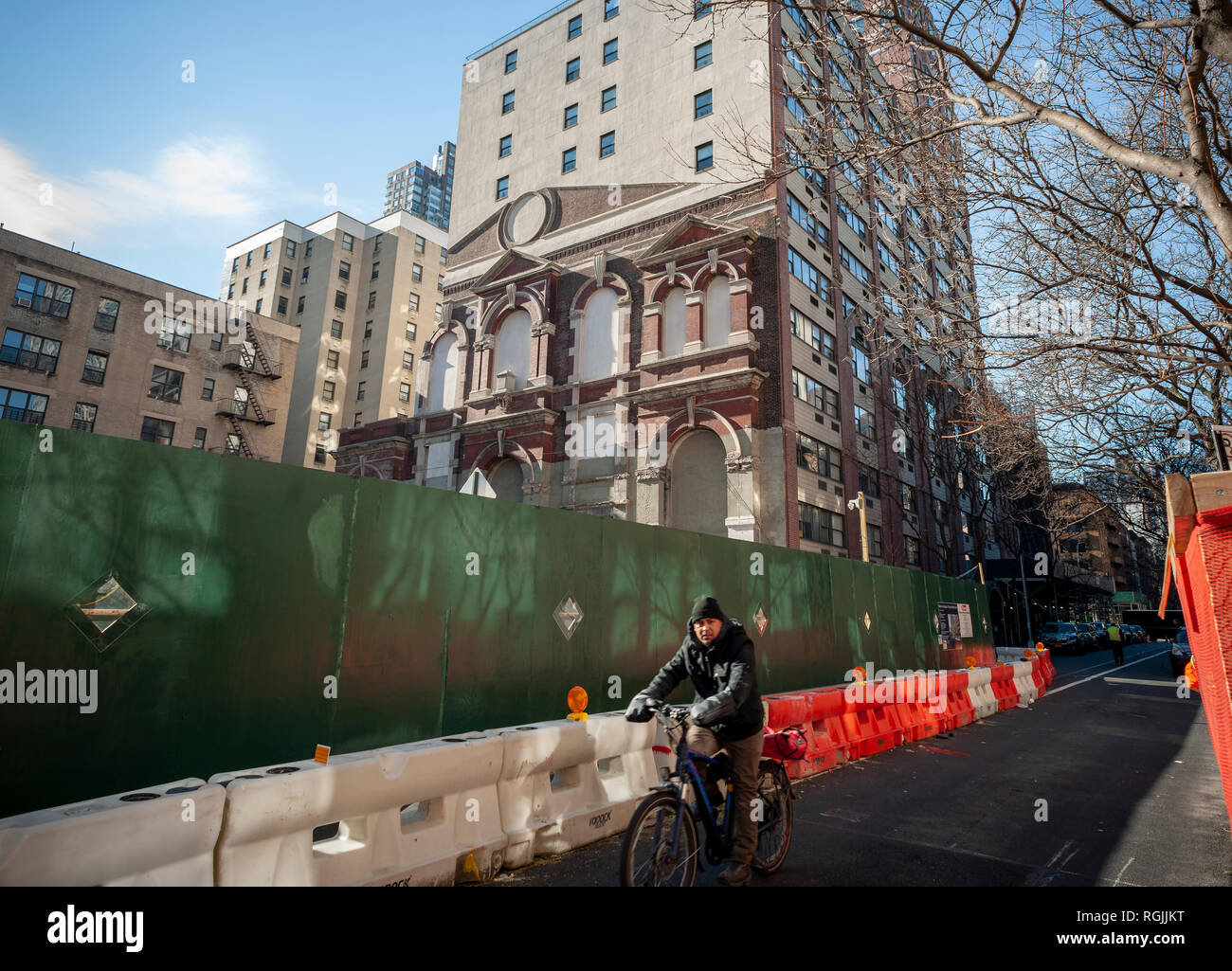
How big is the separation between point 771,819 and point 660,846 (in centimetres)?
139

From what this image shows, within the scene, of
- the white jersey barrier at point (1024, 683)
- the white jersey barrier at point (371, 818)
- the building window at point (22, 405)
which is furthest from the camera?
the building window at point (22, 405)

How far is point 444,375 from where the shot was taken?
35.3 meters

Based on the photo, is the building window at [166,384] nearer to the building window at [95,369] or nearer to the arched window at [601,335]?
the building window at [95,369]

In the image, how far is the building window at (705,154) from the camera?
2942cm

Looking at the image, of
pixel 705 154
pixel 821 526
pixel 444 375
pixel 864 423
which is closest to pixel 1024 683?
pixel 821 526

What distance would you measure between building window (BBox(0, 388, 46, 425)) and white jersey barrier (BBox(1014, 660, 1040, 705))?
42811 millimetres

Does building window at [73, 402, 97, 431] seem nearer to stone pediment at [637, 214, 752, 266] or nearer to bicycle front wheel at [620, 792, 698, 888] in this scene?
stone pediment at [637, 214, 752, 266]

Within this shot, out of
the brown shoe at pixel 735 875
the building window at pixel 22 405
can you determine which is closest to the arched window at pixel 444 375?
the building window at pixel 22 405

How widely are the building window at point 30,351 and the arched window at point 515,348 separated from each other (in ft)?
76.8

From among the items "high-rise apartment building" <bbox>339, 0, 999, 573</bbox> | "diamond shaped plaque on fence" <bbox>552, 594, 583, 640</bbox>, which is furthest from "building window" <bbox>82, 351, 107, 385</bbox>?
"diamond shaped plaque on fence" <bbox>552, 594, 583, 640</bbox>

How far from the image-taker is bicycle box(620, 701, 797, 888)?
164 inches

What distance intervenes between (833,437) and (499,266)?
18.4 m

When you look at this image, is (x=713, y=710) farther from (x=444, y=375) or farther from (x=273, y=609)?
(x=444, y=375)

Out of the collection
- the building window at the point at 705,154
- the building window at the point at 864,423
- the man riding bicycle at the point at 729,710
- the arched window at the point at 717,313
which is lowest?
the man riding bicycle at the point at 729,710
